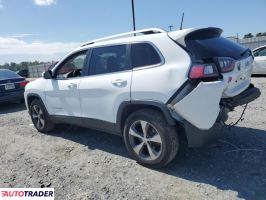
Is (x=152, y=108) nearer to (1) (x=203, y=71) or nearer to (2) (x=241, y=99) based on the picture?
(1) (x=203, y=71)

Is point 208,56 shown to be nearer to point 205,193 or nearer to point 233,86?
point 233,86

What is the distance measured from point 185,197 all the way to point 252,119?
3301 mm

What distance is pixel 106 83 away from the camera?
179 inches

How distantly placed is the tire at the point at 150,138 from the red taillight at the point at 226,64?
38.6 inches

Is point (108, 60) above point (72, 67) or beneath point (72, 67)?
above

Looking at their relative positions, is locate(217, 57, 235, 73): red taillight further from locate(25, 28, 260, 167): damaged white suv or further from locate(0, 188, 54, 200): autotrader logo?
locate(0, 188, 54, 200): autotrader logo

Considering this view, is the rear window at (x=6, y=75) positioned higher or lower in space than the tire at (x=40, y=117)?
higher

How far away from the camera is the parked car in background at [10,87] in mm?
10086

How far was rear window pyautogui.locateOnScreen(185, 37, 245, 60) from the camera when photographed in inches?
146

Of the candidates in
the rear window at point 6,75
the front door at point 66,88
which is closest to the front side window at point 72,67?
the front door at point 66,88

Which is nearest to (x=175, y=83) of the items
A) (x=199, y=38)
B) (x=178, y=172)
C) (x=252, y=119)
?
(x=199, y=38)

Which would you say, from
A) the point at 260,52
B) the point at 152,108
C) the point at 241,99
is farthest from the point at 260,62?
the point at 152,108

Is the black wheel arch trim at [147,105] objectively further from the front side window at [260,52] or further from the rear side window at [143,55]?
the front side window at [260,52]

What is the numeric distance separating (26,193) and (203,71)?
278cm
